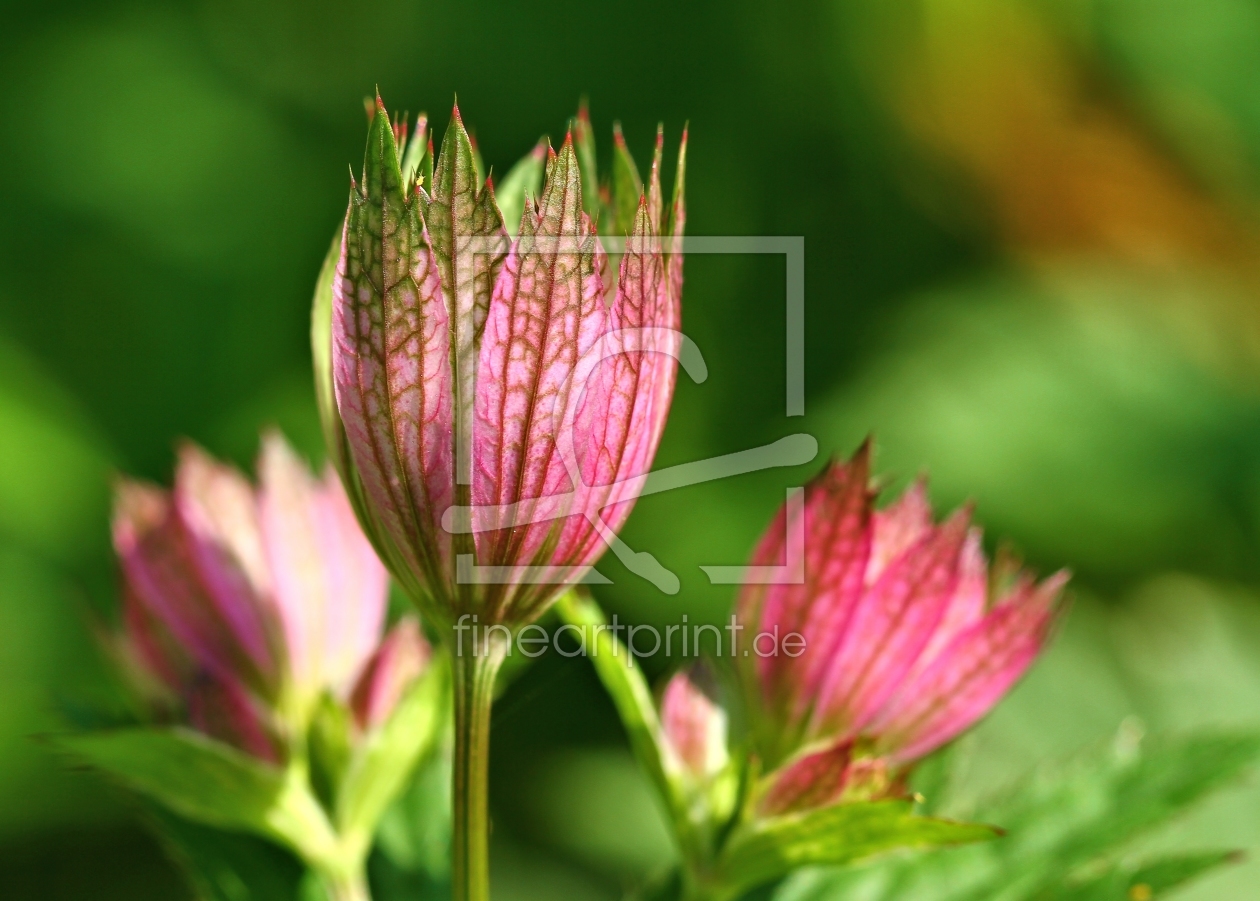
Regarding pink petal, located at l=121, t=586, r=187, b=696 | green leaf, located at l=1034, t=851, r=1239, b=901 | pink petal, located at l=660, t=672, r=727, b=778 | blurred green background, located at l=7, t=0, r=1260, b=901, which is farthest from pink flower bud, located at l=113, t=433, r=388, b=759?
blurred green background, located at l=7, t=0, r=1260, b=901

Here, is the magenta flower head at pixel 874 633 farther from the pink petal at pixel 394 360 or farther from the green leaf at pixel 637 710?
the pink petal at pixel 394 360

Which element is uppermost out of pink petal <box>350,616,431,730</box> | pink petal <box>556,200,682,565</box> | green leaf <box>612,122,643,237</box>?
green leaf <box>612,122,643,237</box>

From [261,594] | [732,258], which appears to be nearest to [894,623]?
[261,594]

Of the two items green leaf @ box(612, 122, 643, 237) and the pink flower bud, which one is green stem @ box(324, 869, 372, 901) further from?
green leaf @ box(612, 122, 643, 237)

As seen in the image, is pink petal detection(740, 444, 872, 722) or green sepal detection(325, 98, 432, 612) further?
pink petal detection(740, 444, 872, 722)

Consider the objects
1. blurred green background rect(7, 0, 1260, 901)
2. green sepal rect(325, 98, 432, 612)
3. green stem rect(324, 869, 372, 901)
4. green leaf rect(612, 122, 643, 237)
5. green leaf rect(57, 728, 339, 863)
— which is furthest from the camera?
blurred green background rect(7, 0, 1260, 901)

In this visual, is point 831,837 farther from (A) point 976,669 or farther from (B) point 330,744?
(B) point 330,744
